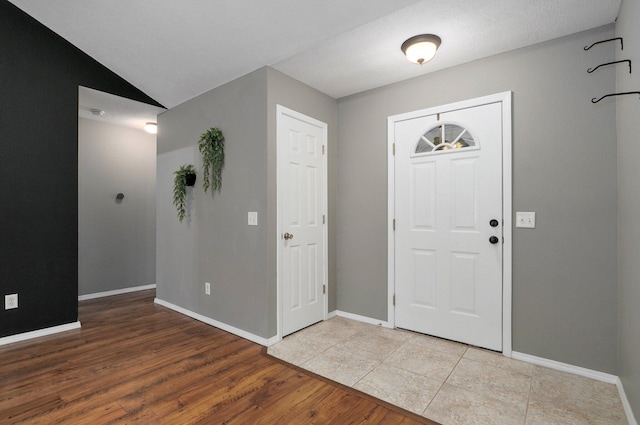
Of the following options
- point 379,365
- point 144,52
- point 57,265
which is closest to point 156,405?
point 379,365

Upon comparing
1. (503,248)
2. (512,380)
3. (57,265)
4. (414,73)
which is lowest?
(512,380)

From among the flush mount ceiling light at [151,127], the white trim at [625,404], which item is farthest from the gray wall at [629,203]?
the flush mount ceiling light at [151,127]

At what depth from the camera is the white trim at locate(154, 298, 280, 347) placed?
2850 millimetres

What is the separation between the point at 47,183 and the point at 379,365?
349 centimetres

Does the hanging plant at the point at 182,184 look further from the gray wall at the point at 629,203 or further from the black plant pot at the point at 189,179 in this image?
the gray wall at the point at 629,203

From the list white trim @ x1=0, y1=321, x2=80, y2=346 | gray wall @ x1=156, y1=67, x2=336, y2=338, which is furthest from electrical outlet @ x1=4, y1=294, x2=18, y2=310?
gray wall @ x1=156, y1=67, x2=336, y2=338

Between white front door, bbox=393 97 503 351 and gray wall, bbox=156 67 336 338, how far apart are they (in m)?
1.08

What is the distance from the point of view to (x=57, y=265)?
10.4 feet

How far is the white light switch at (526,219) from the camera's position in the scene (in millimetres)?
2471

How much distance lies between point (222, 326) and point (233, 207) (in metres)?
1.22

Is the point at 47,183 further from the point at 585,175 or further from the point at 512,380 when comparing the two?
the point at 585,175

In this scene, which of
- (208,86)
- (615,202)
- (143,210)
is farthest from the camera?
(143,210)

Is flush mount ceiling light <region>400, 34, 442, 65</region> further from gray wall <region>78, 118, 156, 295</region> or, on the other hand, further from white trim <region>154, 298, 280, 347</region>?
gray wall <region>78, 118, 156, 295</region>

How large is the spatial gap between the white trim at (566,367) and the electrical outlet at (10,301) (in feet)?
14.3
